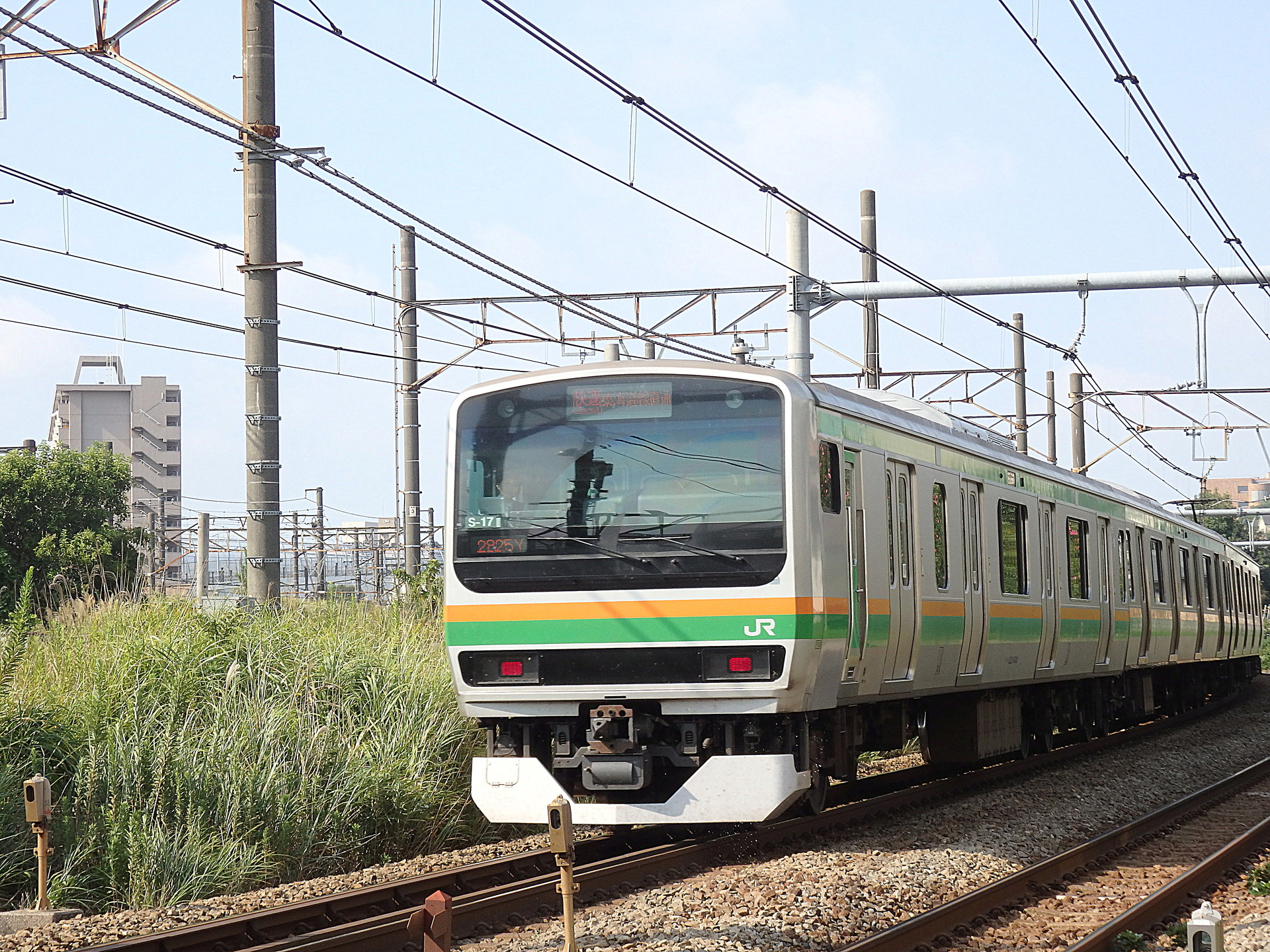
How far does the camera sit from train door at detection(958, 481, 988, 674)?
12250 mm

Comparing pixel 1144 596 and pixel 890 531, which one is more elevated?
pixel 890 531

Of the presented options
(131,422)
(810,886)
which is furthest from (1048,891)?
(131,422)

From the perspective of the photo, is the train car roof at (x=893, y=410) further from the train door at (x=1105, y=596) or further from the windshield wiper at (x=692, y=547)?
the windshield wiper at (x=692, y=547)

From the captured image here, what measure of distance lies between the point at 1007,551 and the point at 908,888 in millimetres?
5434

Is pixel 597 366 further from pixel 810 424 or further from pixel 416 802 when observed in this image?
pixel 416 802

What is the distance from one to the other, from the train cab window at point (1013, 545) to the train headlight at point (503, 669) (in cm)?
531

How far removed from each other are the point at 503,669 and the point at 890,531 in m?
2.99

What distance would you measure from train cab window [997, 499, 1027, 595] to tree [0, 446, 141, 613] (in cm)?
2449

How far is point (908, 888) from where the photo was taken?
8.59 m

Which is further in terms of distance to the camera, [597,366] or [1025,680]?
[1025,680]

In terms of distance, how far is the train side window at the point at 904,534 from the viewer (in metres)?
10.9

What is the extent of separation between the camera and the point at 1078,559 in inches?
626

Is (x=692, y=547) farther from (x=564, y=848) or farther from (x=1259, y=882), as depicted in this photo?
(x=1259, y=882)

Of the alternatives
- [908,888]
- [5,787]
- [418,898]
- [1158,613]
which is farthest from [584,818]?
[1158,613]
